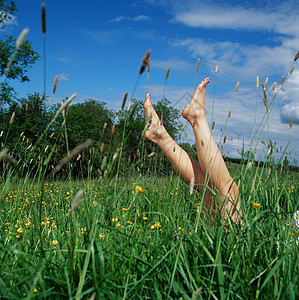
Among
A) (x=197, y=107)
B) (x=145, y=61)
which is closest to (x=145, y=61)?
(x=145, y=61)

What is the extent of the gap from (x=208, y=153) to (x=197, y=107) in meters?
0.84

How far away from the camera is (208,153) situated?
97.9 inches

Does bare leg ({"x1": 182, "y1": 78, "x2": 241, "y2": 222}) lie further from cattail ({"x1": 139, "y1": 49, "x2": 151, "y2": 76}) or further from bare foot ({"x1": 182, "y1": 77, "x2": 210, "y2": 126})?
cattail ({"x1": 139, "y1": 49, "x2": 151, "y2": 76})

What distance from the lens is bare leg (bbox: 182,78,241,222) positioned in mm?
2268

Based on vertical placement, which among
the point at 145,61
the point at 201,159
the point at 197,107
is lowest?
the point at 201,159

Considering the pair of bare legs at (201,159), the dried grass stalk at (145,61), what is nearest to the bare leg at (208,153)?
the pair of bare legs at (201,159)

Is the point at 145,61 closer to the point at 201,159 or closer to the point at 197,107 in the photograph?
the point at 201,159

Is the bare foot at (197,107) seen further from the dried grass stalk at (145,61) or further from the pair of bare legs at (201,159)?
the dried grass stalk at (145,61)

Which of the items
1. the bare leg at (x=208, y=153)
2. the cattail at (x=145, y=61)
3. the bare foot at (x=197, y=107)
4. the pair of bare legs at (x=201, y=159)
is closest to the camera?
the cattail at (x=145, y=61)

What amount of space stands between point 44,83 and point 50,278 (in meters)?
0.73

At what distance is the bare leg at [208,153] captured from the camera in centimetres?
227

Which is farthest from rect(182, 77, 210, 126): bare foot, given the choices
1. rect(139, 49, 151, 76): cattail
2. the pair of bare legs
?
rect(139, 49, 151, 76): cattail

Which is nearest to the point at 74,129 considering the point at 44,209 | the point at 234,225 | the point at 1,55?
the point at 1,55

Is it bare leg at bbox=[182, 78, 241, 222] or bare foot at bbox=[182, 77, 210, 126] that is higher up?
bare foot at bbox=[182, 77, 210, 126]
